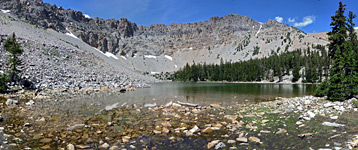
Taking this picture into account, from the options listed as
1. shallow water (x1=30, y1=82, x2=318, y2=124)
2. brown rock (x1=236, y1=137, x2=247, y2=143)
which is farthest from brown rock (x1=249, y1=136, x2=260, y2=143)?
shallow water (x1=30, y1=82, x2=318, y2=124)

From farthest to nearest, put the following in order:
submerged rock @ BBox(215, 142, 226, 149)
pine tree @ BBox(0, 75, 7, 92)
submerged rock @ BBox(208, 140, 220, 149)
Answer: pine tree @ BBox(0, 75, 7, 92), submerged rock @ BBox(208, 140, 220, 149), submerged rock @ BBox(215, 142, 226, 149)

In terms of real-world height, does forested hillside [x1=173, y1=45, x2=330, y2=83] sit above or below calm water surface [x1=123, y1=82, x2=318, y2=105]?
above

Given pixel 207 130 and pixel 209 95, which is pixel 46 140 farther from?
pixel 209 95

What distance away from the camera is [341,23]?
23984 mm

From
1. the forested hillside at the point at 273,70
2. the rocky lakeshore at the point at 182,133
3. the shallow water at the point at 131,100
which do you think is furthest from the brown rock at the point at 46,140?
the forested hillside at the point at 273,70

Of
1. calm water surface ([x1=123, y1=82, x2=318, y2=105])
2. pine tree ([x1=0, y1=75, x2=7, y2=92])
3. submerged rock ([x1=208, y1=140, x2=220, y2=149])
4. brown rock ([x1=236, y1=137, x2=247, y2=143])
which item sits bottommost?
calm water surface ([x1=123, y1=82, x2=318, y2=105])

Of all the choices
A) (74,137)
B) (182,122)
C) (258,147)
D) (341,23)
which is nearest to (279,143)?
(258,147)

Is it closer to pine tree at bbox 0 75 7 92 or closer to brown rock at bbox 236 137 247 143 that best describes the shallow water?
pine tree at bbox 0 75 7 92

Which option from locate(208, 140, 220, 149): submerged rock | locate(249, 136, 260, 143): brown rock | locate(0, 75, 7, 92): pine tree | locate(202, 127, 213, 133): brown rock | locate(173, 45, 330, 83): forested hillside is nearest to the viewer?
locate(208, 140, 220, 149): submerged rock

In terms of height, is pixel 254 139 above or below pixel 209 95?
above

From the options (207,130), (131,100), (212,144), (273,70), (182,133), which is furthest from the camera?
(273,70)

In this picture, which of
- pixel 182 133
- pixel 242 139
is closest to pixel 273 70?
pixel 242 139

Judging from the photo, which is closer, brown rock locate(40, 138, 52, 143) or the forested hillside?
brown rock locate(40, 138, 52, 143)

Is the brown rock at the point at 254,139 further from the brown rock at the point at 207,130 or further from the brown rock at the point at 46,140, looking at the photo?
the brown rock at the point at 46,140
